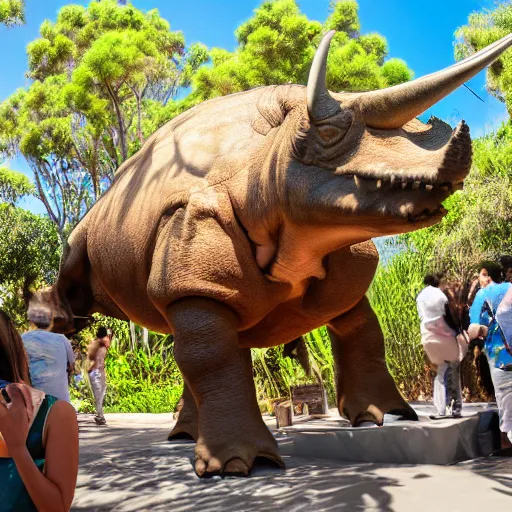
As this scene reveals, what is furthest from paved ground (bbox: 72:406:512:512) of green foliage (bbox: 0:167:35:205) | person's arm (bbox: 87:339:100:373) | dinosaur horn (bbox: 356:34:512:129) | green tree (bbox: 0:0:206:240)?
green foliage (bbox: 0:167:35:205)

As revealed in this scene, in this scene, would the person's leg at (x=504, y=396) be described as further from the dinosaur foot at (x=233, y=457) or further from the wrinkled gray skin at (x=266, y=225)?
the dinosaur foot at (x=233, y=457)

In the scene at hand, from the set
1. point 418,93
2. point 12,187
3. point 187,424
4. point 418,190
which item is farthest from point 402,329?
point 12,187

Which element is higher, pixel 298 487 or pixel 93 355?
pixel 93 355

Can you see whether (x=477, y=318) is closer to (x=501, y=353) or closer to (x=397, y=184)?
(x=501, y=353)

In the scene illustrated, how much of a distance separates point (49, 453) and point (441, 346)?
5.29m

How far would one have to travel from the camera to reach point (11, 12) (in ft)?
47.2

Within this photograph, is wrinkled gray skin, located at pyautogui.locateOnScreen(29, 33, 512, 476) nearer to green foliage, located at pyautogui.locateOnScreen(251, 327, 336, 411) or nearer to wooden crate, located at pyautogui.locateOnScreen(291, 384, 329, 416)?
wooden crate, located at pyautogui.locateOnScreen(291, 384, 329, 416)

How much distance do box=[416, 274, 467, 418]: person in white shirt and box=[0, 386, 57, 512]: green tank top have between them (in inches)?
194

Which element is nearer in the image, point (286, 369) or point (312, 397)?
point (312, 397)

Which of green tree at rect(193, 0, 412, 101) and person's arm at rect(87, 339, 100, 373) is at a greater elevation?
green tree at rect(193, 0, 412, 101)

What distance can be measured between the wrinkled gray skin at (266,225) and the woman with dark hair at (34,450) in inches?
75.4

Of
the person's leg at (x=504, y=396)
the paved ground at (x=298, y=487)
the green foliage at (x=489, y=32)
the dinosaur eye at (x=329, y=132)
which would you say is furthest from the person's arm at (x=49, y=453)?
the green foliage at (x=489, y=32)

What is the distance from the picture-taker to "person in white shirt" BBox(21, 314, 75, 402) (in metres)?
5.54

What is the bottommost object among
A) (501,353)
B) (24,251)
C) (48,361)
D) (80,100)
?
(501,353)
